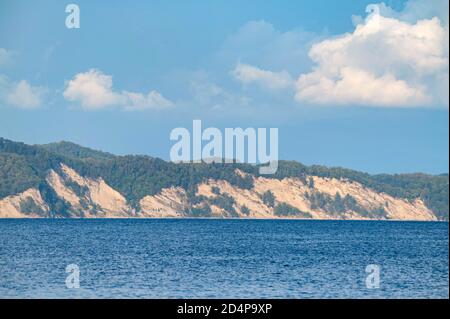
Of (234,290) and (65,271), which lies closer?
(234,290)

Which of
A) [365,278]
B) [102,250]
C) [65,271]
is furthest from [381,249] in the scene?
[65,271]

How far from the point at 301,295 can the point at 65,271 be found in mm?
27765

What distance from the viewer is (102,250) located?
123000 millimetres

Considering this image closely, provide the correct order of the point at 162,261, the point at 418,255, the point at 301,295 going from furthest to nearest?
the point at 418,255 → the point at 162,261 → the point at 301,295

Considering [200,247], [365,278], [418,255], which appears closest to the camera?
[365,278]

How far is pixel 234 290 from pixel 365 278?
1631 centimetres
